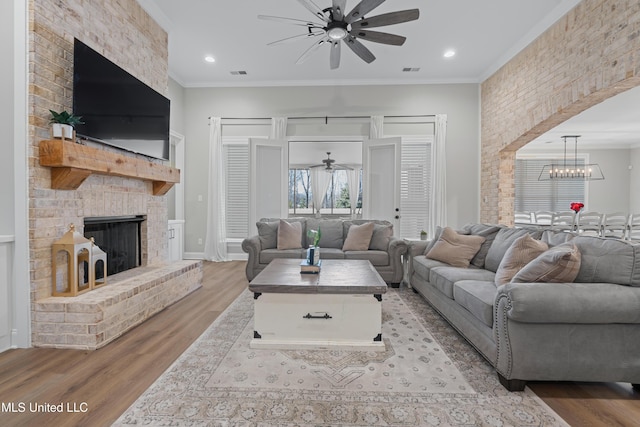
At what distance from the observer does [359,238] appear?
454 cm

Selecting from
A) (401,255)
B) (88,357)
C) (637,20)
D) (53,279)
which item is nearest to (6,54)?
(53,279)

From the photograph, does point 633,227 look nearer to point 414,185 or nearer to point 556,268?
point 414,185

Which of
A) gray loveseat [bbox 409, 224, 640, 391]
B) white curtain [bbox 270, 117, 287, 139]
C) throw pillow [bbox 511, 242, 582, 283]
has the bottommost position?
gray loveseat [bbox 409, 224, 640, 391]

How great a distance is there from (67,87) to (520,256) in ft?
12.9

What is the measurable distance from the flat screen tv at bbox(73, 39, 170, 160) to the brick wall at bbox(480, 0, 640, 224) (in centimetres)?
477

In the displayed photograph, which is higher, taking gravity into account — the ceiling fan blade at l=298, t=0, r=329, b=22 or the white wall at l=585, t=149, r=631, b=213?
the ceiling fan blade at l=298, t=0, r=329, b=22

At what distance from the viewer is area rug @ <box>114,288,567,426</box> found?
1.62 metres

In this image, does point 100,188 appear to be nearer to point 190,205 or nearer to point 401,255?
point 190,205

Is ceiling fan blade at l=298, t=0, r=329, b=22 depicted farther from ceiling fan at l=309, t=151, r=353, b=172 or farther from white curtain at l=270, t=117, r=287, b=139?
ceiling fan at l=309, t=151, r=353, b=172

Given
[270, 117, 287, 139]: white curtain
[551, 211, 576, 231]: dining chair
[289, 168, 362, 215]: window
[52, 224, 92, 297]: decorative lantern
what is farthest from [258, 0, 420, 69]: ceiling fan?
[551, 211, 576, 231]: dining chair

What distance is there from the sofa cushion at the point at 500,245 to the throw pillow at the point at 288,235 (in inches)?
96.1

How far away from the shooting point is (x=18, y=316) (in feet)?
7.77

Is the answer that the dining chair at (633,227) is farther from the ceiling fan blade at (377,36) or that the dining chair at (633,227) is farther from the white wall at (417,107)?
the ceiling fan blade at (377,36)

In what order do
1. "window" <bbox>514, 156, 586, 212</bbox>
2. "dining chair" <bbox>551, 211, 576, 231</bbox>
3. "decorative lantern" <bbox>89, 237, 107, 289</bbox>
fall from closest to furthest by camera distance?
1. "decorative lantern" <bbox>89, 237, 107, 289</bbox>
2. "dining chair" <bbox>551, 211, 576, 231</bbox>
3. "window" <bbox>514, 156, 586, 212</bbox>
